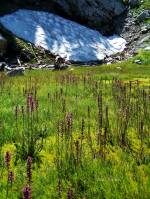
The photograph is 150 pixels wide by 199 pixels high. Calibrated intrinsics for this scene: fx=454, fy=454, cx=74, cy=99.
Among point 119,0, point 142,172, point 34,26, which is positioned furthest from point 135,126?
point 119,0

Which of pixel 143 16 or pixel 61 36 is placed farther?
pixel 143 16

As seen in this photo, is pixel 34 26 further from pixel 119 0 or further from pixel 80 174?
pixel 80 174

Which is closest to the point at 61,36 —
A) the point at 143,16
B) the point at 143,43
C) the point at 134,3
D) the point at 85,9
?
the point at 85,9

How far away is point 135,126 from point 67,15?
2596 inches

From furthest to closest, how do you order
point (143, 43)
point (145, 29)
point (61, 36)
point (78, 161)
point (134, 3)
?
1. point (134, 3)
2. point (145, 29)
3. point (143, 43)
4. point (61, 36)
5. point (78, 161)

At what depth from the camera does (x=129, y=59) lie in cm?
6506

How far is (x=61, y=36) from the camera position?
228 ft

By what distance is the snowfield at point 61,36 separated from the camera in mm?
66312

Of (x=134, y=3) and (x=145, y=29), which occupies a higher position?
(x=134, y=3)

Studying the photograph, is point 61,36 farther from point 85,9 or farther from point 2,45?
point 2,45

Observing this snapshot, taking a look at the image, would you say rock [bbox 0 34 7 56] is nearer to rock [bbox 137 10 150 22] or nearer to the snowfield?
the snowfield

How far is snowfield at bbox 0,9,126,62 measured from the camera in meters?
66.3

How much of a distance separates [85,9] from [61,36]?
9.70 m

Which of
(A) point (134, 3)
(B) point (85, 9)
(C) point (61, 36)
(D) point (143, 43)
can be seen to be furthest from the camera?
(A) point (134, 3)
